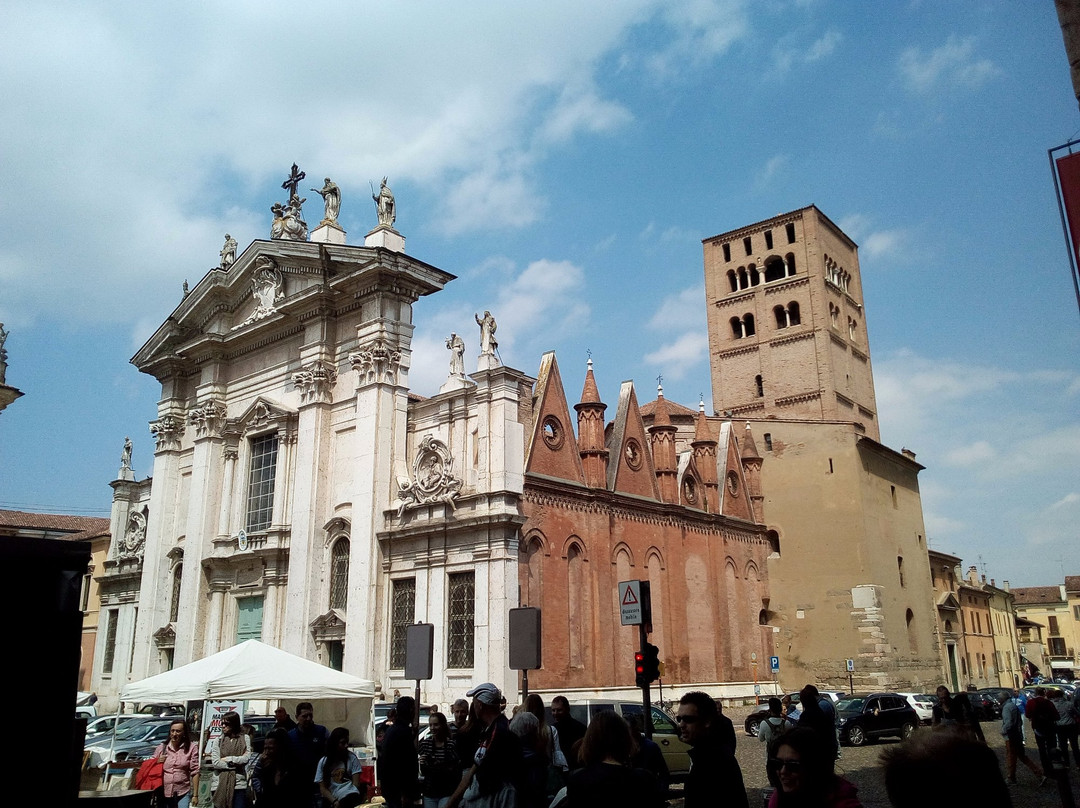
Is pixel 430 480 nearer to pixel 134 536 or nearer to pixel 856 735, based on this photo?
pixel 856 735

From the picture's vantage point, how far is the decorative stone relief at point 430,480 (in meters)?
24.8

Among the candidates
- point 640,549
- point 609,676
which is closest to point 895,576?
point 640,549

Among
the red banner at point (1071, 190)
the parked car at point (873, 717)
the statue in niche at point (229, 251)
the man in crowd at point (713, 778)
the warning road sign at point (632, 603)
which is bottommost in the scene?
the parked car at point (873, 717)

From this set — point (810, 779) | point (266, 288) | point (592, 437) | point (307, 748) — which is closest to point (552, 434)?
point (592, 437)

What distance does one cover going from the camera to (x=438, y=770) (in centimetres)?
787

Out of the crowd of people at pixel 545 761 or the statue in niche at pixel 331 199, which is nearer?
the crowd of people at pixel 545 761

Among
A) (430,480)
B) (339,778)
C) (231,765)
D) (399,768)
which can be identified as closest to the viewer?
(399,768)

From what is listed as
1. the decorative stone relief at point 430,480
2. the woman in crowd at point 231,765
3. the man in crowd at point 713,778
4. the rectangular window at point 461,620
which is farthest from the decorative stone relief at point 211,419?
the man in crowd at point 713,778

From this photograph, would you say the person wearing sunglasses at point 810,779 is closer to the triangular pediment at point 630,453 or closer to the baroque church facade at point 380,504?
the baroque church facade at point 380,504

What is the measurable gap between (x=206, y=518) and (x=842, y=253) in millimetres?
42771

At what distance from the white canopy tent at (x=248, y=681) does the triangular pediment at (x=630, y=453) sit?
1638cm

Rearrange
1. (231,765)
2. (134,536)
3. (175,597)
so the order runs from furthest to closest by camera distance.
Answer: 1. (134,536)
2. (175,597)
3. (231,765)

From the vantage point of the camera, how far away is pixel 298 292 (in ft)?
97.0

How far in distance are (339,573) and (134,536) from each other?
13981mm
